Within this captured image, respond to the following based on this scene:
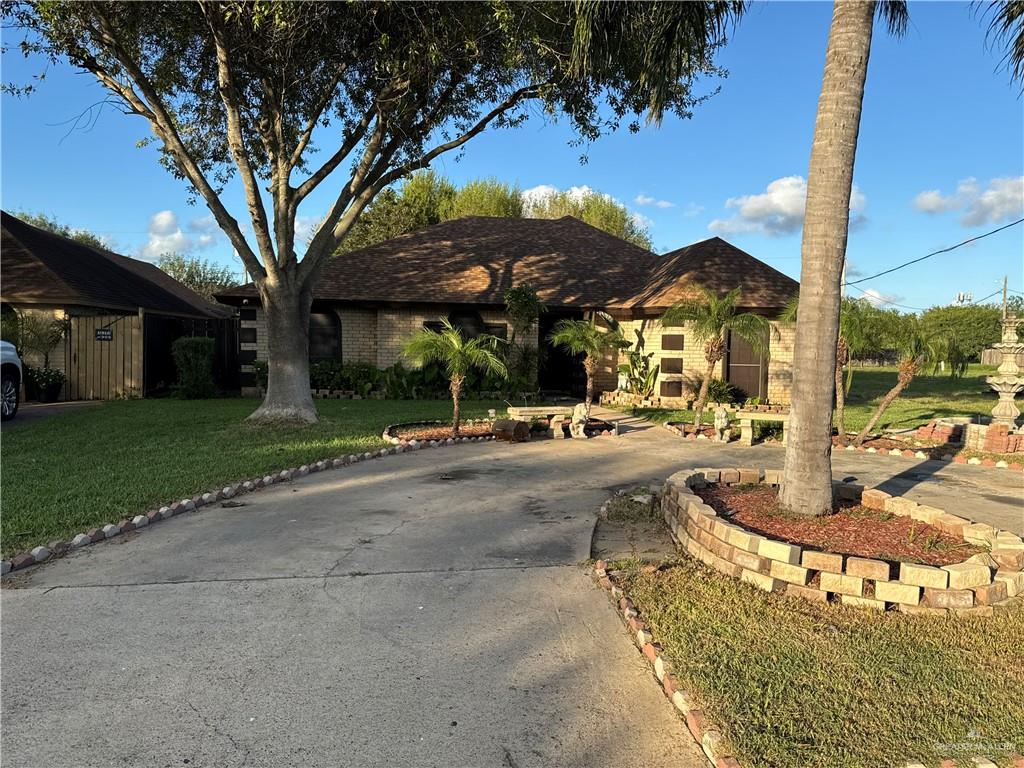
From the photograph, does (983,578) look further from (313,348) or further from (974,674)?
(313,348)

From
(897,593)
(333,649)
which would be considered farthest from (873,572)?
(333,649)

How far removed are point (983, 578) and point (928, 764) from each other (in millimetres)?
2035

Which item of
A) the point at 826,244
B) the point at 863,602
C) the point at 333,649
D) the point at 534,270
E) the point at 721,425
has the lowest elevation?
the point at 333,649

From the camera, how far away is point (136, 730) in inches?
110

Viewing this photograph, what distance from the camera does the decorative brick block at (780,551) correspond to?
427 centimetres

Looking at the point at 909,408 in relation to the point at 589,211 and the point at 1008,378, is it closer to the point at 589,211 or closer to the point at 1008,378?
the point at 1008,378

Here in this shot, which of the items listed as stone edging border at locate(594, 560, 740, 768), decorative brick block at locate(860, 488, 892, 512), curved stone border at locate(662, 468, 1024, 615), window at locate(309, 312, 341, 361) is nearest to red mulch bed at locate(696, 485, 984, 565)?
decorative brick block at locate(860, 488, 892, 512)

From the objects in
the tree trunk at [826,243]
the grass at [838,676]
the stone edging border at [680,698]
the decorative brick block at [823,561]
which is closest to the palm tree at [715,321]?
the tree trunk at [826,243]

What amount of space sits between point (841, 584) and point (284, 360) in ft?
33.9

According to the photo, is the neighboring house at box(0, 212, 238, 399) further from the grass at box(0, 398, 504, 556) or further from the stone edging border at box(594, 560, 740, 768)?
the stone edging border at box(594, 560, 740, 768)

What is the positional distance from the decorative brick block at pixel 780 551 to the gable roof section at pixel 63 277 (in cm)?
1818

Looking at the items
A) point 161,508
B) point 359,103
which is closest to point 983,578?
point 161,508

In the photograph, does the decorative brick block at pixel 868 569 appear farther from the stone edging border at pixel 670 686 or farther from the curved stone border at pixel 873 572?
the stone edging border at pixel 670 686

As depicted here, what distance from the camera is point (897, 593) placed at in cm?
401
